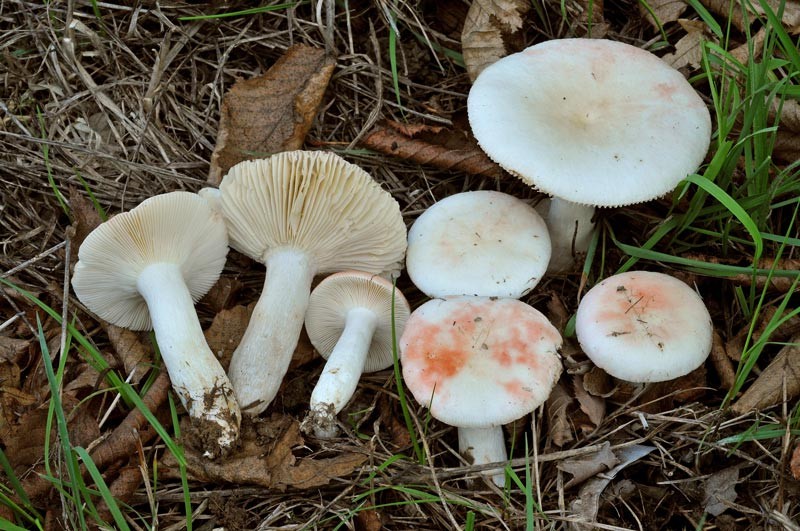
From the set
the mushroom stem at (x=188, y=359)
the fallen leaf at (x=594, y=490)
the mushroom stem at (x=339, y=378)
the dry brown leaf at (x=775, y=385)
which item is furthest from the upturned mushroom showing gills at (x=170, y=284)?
the dry brown leaf at (x=775, y=385)

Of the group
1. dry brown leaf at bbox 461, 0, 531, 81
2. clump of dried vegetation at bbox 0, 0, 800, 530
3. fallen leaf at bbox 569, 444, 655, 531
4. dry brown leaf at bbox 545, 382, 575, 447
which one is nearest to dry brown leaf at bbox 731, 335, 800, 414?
clump of dried vegetation at bbox 0, 0, 800, 530

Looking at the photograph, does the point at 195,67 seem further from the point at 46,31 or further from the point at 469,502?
the point at 469,502

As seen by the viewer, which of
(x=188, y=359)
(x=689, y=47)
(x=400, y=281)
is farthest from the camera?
(x=689, y=47)

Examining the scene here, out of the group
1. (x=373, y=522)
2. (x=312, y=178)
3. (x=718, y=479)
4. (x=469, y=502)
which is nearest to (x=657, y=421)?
(x=718, y=479)

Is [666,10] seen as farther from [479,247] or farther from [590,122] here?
[479,247]

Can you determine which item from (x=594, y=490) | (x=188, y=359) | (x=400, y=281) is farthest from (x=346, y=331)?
(x=594, y=490)

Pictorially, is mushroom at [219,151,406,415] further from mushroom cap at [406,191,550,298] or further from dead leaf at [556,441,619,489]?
dead leaf at [556,441,619,489]
